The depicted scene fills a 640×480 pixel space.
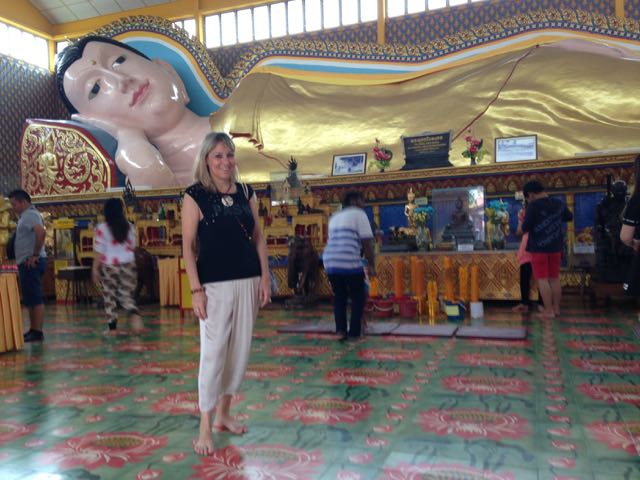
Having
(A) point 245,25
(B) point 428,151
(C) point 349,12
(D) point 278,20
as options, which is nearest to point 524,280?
(B) point 428,151

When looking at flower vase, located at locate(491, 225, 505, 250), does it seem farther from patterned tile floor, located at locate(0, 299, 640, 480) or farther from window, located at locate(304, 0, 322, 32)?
window, located at locate(304, 0, 322, 32)

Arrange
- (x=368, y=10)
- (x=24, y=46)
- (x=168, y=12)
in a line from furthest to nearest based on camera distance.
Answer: (x=24, y=46) < (x=168, y=12) < (x=368, y=10)

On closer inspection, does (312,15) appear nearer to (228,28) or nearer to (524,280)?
(228,28)

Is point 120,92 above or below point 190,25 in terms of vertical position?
below

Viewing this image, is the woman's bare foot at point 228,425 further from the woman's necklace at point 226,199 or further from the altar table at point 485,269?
the altar table at point 485,269

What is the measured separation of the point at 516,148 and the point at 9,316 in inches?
238

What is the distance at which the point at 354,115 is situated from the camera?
9.12m

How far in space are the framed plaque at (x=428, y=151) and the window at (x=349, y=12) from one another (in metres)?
5.41

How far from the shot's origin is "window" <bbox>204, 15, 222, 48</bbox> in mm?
13039

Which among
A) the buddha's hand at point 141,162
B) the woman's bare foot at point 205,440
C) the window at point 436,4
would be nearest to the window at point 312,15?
the window at point 436,4

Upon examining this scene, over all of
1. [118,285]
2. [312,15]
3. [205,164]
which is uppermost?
[312,15]

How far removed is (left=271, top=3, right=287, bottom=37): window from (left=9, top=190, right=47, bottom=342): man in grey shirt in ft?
29.0

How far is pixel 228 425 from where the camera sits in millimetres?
2510

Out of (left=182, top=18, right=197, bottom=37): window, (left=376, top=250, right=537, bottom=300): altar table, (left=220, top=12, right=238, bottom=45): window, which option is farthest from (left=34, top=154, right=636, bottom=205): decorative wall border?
(left=182, top=18, right=197, bottom=37): window
